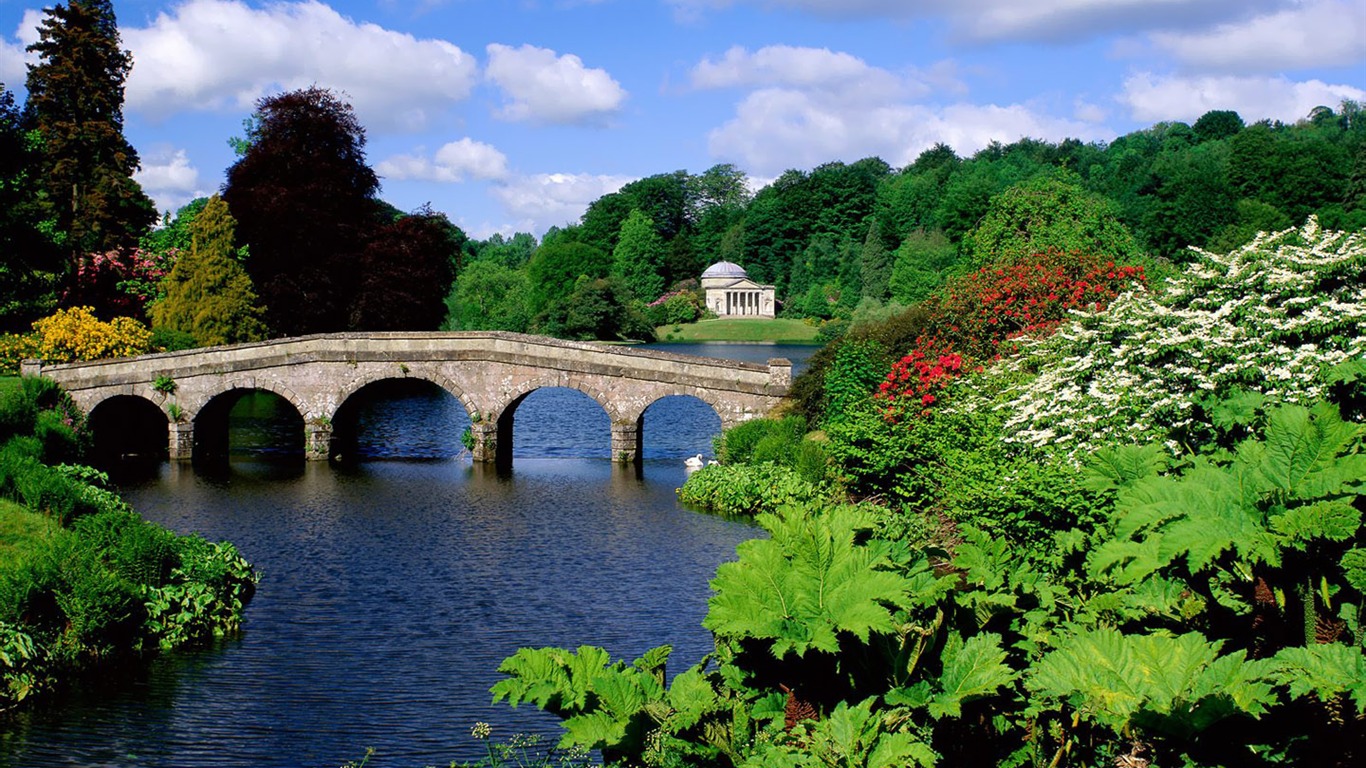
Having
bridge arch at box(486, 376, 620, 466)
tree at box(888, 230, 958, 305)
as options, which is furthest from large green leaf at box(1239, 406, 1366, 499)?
tree at box(888, 230, 958, 305)

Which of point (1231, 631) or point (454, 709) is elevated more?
point (1231, 631)

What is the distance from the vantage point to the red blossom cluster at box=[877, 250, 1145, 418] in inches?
950

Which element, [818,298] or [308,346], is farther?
[818,298]

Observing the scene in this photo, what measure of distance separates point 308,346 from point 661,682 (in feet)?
92.3

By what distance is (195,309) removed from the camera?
1692 inches

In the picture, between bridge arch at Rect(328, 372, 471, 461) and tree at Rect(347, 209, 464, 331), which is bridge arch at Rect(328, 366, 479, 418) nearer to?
bridge arch at Rect(328, 372, 471, 461)

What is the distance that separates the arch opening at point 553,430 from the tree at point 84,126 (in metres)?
17.0

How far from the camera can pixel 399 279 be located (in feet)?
160

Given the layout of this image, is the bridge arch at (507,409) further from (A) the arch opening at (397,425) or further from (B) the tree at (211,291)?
(B) the tree at (211,291)

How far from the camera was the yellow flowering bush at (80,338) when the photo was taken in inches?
1414

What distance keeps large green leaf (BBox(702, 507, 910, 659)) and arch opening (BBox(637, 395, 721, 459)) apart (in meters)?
25.1

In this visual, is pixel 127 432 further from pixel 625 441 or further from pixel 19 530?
pixel 19 530

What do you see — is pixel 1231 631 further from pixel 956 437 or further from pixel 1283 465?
pixel 956 437

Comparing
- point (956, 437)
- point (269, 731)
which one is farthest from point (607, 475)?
point (269, 731)
